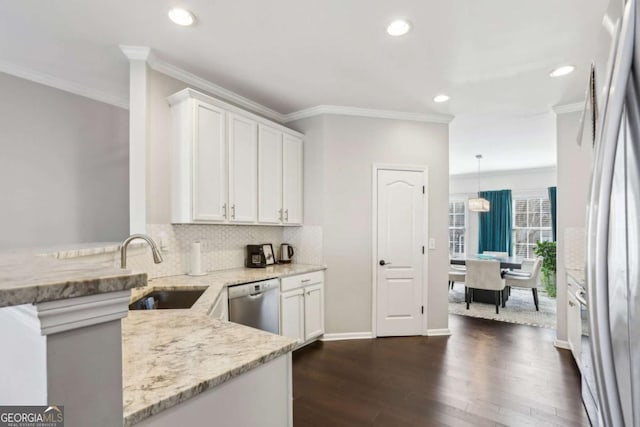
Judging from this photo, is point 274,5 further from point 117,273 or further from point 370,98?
point 117,273

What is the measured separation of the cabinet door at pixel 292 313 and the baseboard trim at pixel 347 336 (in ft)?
1.44

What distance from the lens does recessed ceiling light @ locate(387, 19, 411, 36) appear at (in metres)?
2.13

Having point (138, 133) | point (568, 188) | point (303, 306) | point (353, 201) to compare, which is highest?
point (138, 133)

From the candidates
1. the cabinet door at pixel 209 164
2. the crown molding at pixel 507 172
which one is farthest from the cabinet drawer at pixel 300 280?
the crown molding at pixel 507 172

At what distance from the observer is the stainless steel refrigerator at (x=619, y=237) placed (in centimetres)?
48

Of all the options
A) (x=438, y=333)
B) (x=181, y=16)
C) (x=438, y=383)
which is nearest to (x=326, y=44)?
(x=181, y=16)

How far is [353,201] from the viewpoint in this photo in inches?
148

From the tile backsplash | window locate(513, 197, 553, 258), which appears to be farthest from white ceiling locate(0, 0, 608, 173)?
window locate(513, 197, 553, 258)

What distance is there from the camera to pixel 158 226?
265cm

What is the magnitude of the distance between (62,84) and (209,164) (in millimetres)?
1758

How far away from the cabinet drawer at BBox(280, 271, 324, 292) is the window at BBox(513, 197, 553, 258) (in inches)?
250

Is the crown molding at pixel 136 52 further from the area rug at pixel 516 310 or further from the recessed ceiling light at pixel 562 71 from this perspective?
the area rug at pixel 516 310

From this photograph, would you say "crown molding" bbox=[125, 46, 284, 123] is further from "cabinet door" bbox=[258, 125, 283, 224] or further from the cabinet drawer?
the cabinet drawer

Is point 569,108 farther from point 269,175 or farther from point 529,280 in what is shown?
point 269,175
